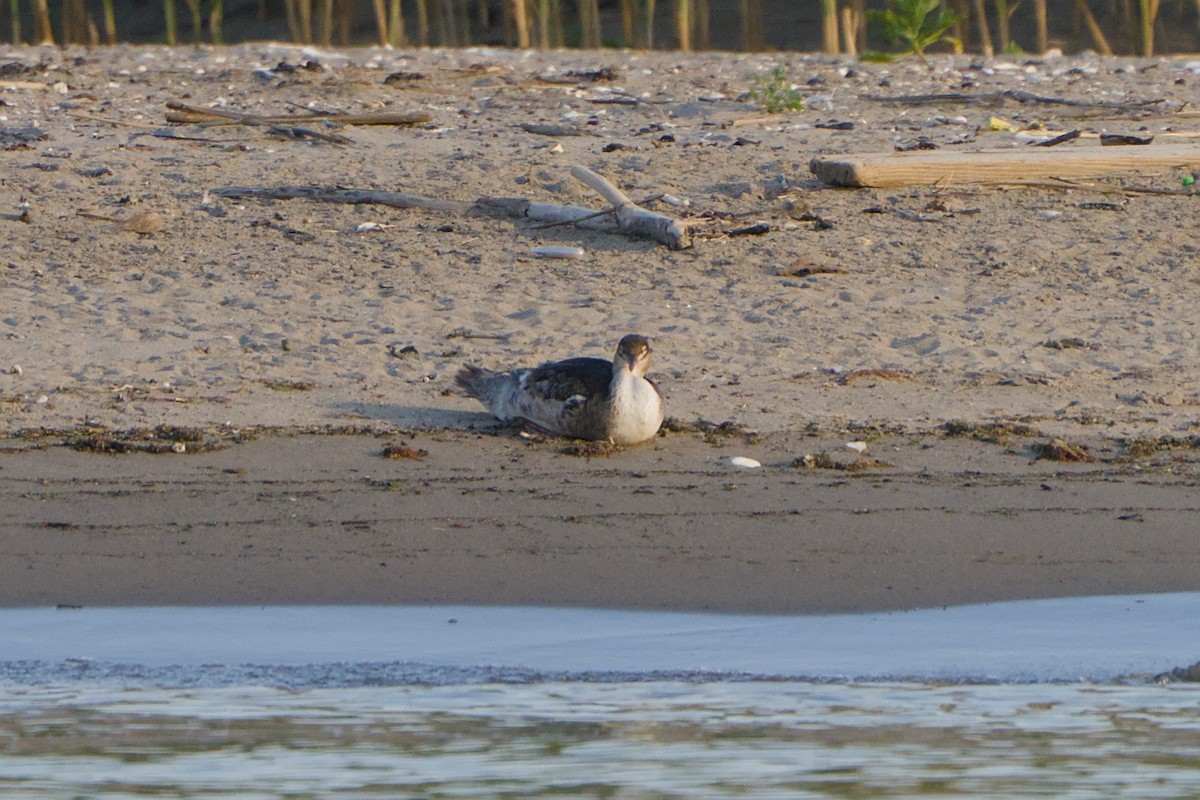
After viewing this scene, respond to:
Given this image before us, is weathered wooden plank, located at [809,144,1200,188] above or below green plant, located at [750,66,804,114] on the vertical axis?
below

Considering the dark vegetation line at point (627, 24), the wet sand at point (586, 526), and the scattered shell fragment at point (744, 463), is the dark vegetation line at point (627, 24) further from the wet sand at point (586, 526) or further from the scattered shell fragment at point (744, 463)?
the wet sand at point (586, 526)

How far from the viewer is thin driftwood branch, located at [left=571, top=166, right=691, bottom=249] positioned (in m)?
9.37

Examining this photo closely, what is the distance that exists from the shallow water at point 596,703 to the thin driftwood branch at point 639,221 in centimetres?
425

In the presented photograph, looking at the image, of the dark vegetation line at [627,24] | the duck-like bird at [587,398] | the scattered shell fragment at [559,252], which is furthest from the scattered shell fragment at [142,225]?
the dark vegetation line at [627,24]

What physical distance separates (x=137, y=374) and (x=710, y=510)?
277 centimetres

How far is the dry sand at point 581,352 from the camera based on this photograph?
582 centimetres

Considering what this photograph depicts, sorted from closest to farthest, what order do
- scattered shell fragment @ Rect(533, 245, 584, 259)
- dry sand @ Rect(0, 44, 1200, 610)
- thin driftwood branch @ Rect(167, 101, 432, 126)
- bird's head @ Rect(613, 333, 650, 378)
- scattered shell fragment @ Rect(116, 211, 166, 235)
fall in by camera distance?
dry sand @ Rect(0, 44, 1200, 610) < bird's head @ Rect(613, 333, 650, 378) < scattered shell fragment @ Rect(533, 245, 584, 259) < scattered shell fragment @ Rect(116, 211, 166, 235) < thin driftwood branch @ Rect(167, 101, 432, 126)

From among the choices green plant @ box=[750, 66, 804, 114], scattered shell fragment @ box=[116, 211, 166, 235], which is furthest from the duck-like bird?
green plant @ box=[750, 66, 804, 114]

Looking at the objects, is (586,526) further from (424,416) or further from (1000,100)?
(1000,100)

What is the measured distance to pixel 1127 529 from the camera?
239 inches

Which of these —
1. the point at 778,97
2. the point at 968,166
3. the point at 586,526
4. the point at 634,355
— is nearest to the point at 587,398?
the point at 634,355

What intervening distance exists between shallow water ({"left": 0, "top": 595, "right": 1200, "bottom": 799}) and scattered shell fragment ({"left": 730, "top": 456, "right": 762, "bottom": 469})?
1447mm

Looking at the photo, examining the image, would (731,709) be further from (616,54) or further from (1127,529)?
(616,54)

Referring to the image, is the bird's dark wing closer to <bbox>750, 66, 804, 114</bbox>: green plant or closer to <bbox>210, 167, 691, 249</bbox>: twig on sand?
<bbox>210, 167, 691, 249</bbox>: twig on sand
